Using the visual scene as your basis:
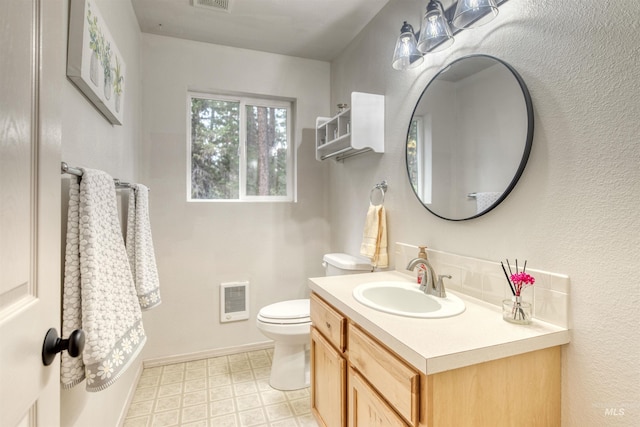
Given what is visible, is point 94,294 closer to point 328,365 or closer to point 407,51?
point 328,365

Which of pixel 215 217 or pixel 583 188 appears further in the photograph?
pixel 215 217

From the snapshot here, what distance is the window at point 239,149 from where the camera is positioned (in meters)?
2.57

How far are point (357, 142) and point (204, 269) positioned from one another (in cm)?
152

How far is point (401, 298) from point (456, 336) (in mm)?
547

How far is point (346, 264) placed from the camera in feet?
6.96

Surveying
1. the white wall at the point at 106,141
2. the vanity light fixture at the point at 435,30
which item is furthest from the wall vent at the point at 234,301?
the vanity light fixture at the point at 435,30

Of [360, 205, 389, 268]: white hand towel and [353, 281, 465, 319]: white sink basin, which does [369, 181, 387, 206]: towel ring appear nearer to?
[360, 205, 389, 268]: white hand towel

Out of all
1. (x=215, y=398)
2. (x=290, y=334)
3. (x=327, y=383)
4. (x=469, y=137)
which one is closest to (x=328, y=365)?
(x=327, y=383)

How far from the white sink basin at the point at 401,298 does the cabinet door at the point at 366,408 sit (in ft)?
0.97

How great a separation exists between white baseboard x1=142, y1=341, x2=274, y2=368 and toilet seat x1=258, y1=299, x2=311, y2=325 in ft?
2.15

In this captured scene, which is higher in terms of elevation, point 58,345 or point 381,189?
point 381,189

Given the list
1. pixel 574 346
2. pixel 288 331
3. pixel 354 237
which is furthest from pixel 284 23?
pixel 574 346

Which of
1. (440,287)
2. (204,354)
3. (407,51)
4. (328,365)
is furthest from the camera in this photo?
(204,354)

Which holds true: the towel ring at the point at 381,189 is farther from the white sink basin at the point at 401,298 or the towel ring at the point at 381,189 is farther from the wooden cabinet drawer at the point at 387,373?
the wooden cabinet drawer at the point at 387,373
